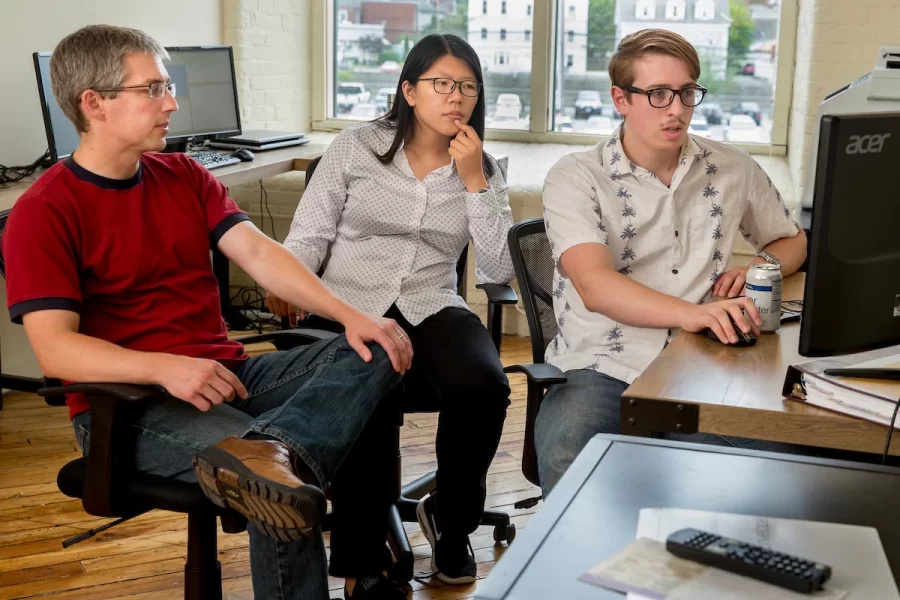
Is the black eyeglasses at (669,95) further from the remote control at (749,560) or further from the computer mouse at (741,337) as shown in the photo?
the remote control at (749,560)

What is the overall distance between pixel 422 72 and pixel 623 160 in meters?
0.62

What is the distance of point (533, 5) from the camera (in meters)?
4.84

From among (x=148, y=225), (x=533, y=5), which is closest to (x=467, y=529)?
(x=148, y=225)

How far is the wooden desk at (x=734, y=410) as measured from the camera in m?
1.38

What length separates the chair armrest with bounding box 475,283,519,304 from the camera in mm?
2512

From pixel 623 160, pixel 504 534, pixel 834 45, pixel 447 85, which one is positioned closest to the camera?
pixel 623 160

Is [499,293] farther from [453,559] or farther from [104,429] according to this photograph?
[104,429]

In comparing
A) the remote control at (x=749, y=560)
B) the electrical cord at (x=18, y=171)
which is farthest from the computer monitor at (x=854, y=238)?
the electrical cord at (x=18, y=171)

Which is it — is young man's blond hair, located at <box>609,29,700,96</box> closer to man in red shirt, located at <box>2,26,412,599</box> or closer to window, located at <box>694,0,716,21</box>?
man in red shirt, located at <box>2,26,412,599</box>

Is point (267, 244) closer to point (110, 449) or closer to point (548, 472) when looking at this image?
point (110, 449)

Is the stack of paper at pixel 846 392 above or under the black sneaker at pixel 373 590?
above

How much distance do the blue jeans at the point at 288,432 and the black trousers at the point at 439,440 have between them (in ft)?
0.72

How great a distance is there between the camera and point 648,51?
6.72ft

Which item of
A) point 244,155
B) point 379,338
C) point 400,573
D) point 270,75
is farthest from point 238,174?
point 379,338
